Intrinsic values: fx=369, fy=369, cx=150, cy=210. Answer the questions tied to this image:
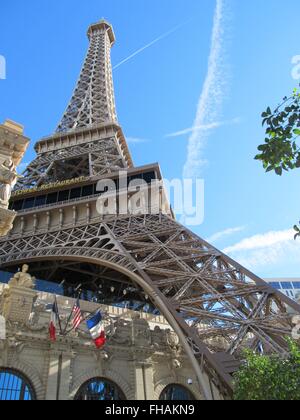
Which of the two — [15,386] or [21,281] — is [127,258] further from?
[15,386]

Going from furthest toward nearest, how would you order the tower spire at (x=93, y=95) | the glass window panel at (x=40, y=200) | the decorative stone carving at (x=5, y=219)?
1. the tower spire at (x=93, y=95)
2. the glass window panel at (x=40, y=200)
3. the decorative stone carving at (x=5, y=219)

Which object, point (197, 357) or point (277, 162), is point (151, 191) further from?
point (277, 162)

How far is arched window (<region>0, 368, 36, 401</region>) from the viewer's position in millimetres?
18547

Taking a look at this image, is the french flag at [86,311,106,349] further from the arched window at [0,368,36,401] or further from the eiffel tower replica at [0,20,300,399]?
the arched window at [0,368,36,401]

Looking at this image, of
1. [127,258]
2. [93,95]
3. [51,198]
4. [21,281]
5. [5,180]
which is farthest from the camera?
[93,95]

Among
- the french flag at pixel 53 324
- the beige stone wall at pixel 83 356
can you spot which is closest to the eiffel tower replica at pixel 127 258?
the beige stone wall at pixel 83 356

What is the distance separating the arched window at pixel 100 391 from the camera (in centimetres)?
2023

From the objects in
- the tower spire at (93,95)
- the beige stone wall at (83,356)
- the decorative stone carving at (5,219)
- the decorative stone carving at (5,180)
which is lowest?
the beige stone wall at (83,356)

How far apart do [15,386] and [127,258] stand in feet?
33.4

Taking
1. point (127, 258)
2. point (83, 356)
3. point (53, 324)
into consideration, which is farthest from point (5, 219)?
point (127, 258)

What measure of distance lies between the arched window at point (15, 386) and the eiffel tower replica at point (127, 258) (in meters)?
7.94

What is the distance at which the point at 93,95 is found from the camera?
222 ft

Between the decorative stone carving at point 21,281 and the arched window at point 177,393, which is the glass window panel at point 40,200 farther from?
the arched window at point 177,393

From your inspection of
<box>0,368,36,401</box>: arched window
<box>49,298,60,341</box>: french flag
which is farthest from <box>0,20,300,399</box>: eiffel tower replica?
<box>0,368,36,401</box>: arched window
